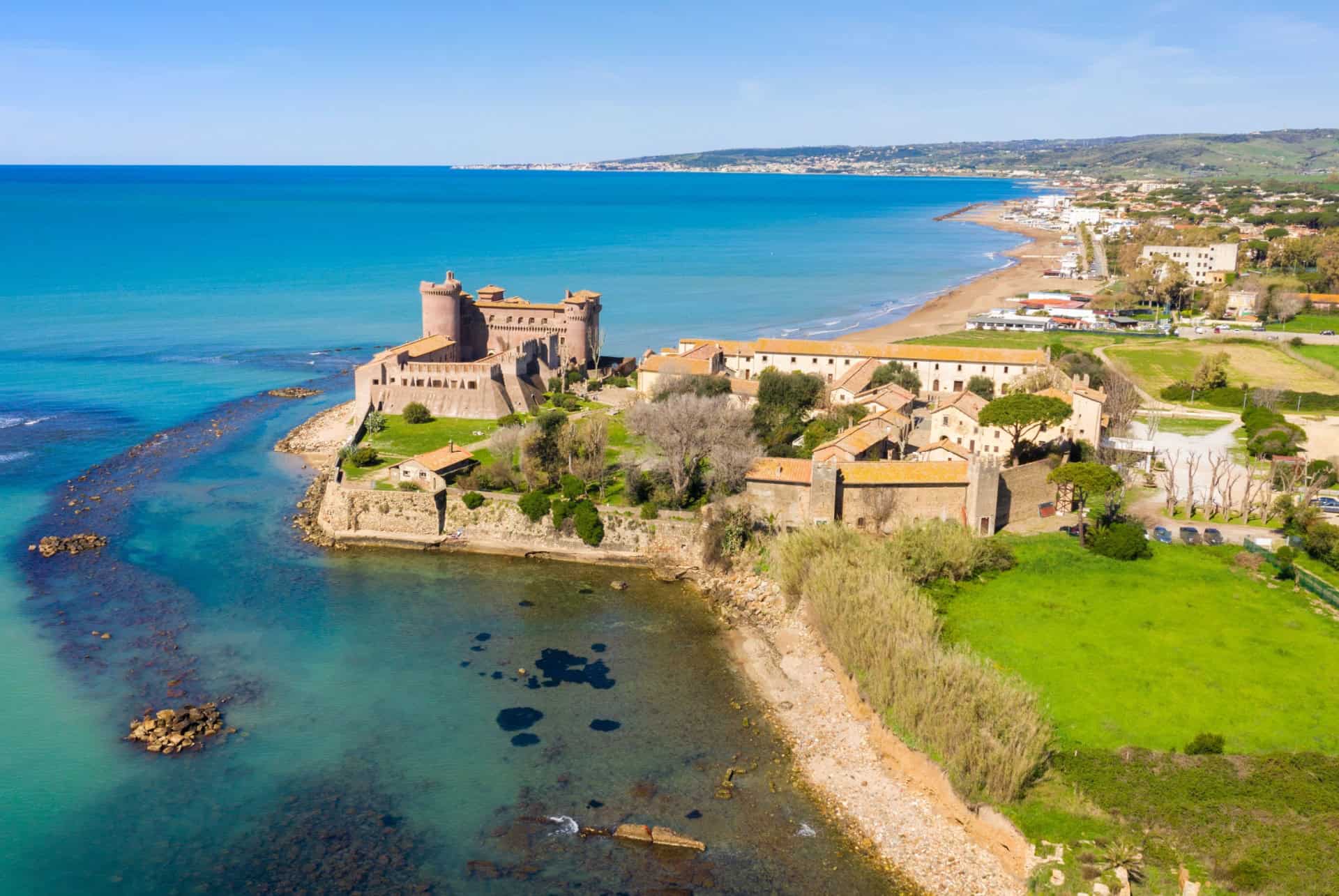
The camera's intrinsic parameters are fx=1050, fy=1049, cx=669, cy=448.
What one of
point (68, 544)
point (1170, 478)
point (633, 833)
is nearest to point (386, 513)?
point (68, 544)

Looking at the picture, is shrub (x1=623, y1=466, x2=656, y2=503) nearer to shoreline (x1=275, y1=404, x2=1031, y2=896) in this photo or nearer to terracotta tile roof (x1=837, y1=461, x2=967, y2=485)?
shoreline (x1=275, y1=404, x2=1031, y2=896)

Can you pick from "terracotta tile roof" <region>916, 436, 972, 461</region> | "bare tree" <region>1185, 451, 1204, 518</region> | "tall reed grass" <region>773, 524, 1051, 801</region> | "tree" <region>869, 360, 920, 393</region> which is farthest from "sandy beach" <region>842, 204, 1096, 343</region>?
"tall reed grass" <region>773, 524, 1051, 801</region>

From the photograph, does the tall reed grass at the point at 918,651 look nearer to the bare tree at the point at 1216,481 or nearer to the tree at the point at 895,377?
the bare tree at the point at 1216,481

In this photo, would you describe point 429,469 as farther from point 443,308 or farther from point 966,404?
point 966,404

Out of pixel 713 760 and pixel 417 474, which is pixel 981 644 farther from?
pixel 417 474

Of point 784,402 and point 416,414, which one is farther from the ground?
point 784,402

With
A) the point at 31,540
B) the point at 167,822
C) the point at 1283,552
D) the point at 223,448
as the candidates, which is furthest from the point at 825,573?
the point at 223,448
